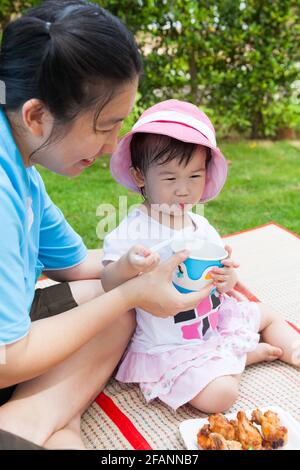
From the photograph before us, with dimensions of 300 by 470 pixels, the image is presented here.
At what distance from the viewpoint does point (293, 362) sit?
6.23ft

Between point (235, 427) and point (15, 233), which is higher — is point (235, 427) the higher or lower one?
the lower one

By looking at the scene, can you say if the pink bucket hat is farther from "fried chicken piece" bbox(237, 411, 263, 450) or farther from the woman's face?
"fried chicken piece" bbox(237, 411, 263, 450)

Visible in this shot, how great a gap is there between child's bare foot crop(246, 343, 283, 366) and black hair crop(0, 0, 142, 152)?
39.3 inches

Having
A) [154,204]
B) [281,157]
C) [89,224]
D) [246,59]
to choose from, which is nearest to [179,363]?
[154,204]

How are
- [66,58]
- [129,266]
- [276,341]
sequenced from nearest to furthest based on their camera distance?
[66,58], [129,266], [276,341]

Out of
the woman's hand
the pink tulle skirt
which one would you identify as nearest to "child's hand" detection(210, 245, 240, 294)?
the woman's hand

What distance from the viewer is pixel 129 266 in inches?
62.1

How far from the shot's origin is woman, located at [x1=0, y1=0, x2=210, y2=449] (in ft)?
4.12

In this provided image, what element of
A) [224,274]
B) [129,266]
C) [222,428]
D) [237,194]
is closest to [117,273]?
[129,266]

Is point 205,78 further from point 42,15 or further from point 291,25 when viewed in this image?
point 42,15

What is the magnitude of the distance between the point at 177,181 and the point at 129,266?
0.32 meters

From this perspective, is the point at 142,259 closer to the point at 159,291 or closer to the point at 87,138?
the point at 159,291

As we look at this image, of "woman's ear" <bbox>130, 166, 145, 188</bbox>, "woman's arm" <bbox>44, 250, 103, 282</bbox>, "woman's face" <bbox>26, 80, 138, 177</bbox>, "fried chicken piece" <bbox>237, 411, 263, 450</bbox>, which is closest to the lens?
"woman's face" <bbox>26, 80, 138, 177</bbox>
